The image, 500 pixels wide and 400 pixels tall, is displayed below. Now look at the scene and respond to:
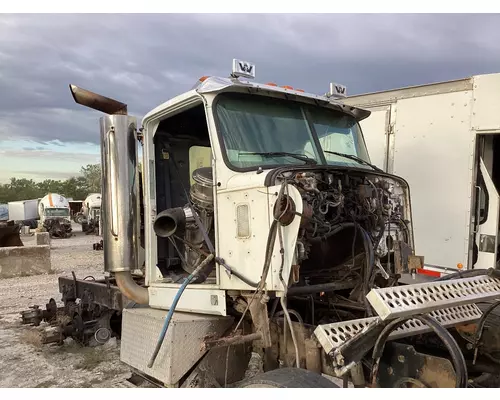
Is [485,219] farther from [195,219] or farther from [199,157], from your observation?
[195,219]

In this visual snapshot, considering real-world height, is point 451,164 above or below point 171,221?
above

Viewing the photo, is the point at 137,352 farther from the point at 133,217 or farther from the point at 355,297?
the point at 355,297

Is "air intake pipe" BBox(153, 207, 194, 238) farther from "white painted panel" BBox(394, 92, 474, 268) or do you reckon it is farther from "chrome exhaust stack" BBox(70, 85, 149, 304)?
"white painted panel" BBox(394, 92, 474, 268)

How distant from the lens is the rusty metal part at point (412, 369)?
2949 millimetres

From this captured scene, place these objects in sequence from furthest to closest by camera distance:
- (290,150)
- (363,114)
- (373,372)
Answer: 1. (363,114)
2. (290,150)
3. (373,372)

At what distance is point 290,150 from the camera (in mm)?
4125

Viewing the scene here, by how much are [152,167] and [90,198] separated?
31206mm

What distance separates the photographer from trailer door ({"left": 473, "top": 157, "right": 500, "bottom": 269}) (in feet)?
20.0

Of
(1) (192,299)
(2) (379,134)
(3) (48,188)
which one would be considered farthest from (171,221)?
(3) (48,188)

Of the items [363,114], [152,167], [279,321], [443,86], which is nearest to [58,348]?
[152,167]

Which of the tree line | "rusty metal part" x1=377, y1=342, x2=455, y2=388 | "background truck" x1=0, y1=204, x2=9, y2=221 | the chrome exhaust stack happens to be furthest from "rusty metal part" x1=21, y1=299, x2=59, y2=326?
the tree line

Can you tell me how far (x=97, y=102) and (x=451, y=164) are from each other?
443cm

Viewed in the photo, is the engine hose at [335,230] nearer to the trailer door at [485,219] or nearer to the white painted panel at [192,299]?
the white painted panel at [192,299]

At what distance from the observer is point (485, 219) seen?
6211 millimetres
